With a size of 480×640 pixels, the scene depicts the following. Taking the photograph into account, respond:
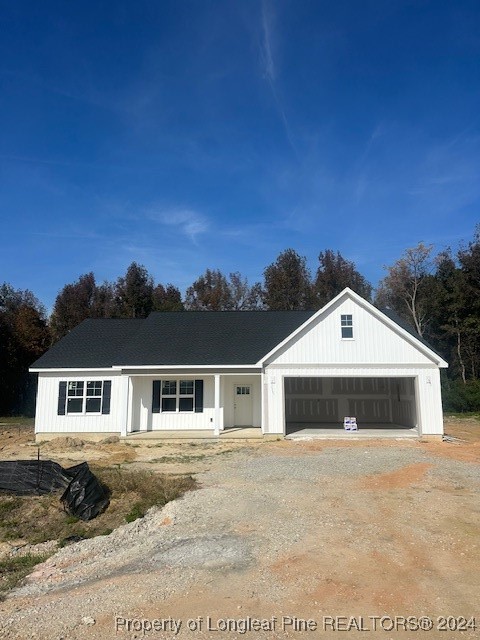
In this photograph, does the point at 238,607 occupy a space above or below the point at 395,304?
below

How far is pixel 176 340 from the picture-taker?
21.7 meters

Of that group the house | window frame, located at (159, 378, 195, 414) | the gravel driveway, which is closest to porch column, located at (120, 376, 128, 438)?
the house

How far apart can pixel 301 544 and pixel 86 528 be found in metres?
4.14

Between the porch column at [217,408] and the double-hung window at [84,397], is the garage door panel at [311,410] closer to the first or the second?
the porch column at [217,408]

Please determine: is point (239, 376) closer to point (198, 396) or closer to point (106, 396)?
point (198, 396)

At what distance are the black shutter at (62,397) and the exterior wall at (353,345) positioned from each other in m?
9.24

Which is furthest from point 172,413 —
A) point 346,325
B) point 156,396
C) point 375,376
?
point 375,376

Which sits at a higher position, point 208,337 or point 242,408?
point 208,337

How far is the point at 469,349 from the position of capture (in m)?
39.0

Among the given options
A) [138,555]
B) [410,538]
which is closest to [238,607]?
[138,555]

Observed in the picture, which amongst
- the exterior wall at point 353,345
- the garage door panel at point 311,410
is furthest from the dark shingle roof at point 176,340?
the garage door panel at point 311,410

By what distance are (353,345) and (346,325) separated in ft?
2.96

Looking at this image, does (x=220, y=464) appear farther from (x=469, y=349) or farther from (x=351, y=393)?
(x=469, y=349)

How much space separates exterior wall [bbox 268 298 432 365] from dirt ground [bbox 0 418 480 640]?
7631mm
